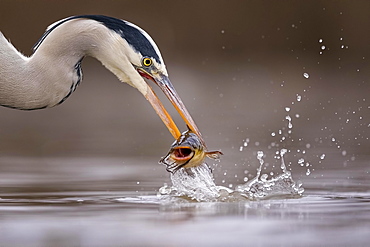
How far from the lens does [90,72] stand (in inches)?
778

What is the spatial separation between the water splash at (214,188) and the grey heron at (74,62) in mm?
337

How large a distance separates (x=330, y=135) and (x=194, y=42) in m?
8.73

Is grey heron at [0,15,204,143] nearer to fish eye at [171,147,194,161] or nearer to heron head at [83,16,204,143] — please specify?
heron head at [83,16,204,143]

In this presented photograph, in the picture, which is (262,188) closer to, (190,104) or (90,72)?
(190,104)

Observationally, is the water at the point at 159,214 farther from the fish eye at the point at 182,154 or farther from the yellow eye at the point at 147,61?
the yellow eye at the point at 147,61

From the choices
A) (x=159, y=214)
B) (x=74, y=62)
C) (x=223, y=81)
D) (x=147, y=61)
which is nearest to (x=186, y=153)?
(x=159, y=214)

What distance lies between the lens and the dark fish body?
19.0 ft

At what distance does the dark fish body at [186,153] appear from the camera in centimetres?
579

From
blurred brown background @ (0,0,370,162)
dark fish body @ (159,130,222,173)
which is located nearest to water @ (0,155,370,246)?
dark fish body @ (159,130,222,173)

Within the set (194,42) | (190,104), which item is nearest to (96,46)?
(190,104)

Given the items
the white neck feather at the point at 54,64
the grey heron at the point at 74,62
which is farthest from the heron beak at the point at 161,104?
the white neck feather at the point at 54,64

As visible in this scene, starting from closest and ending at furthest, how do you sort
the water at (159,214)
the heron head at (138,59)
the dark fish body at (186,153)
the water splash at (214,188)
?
the water at (159,214) → the dark fish body at (186,153) → the heron head at (138,59) → the water splash at (214,188)

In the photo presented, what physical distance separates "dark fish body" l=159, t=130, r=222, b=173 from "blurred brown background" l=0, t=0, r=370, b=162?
3.36m

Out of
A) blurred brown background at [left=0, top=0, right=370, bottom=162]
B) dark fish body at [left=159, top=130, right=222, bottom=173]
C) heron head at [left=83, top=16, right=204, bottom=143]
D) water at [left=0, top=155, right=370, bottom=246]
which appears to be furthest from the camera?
blurred brown background at [left=0, top=0, right=370, bottom=162]
